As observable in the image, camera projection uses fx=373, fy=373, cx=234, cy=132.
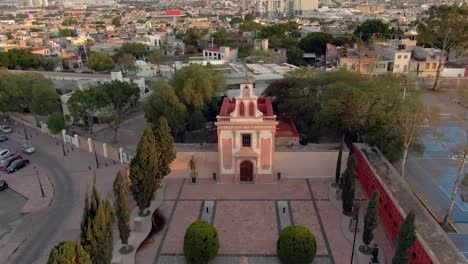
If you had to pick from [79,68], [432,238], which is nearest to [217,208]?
[432,238]

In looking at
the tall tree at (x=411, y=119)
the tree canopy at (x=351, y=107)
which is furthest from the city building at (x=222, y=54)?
the tall tree at (x=411, y=119)

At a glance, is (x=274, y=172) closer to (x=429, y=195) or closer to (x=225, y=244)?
(x=225, y=244)

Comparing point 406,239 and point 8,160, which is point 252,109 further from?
point 8,160

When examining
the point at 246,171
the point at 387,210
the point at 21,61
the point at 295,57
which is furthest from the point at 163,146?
the point at 21,61

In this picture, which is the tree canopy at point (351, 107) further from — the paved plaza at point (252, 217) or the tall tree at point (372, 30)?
the tall tree at point (372, 30)

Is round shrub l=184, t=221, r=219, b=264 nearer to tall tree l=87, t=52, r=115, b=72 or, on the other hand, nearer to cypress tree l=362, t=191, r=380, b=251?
cypress tree l=362, t=191, r=380, b=251

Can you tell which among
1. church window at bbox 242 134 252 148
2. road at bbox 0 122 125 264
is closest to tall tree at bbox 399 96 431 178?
church window at bbox 242 134 252 148
